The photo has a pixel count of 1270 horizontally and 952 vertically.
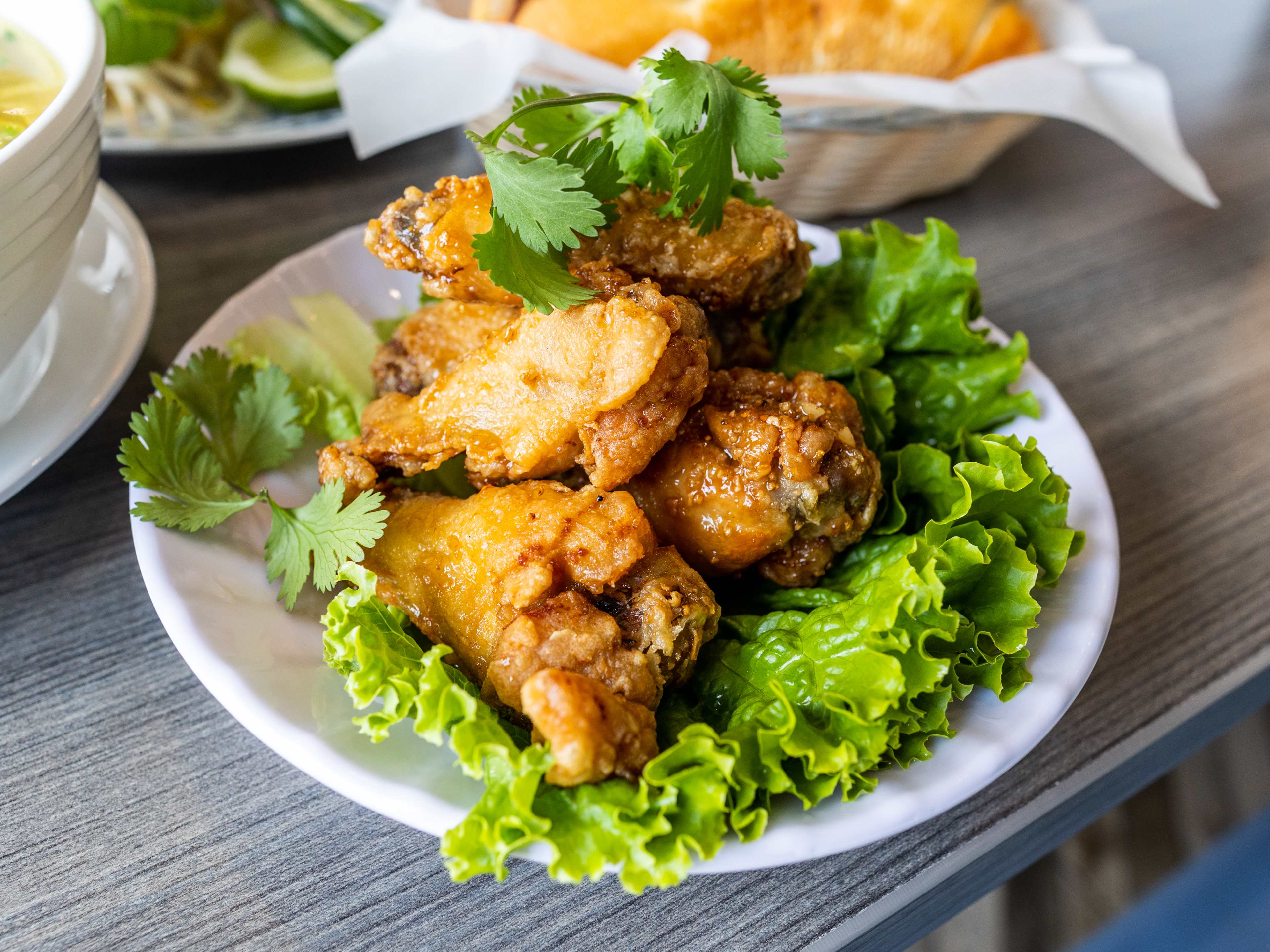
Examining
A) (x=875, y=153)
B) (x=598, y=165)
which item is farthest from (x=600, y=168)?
(x=875, y=153)

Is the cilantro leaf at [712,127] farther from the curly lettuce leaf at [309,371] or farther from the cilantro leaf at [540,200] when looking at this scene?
the curly lettuce leaf at [309,371]

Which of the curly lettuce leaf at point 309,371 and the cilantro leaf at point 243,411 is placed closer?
the cilantro leaf at point 243,411

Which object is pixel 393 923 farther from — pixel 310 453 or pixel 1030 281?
pixel 1030 281

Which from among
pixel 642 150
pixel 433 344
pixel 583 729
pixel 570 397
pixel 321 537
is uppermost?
pixel 642 150

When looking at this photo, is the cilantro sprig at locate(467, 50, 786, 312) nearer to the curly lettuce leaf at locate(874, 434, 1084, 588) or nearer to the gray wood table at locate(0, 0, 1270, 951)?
the curly lettuce leaf at locate(874, 434, 1084, 588)

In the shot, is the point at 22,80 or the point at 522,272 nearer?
the point at 522,272

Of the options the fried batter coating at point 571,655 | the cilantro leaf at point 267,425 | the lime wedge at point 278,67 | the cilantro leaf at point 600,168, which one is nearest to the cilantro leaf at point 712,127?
the cilantro leaf at point 600,168

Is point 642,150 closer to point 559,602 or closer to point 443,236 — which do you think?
point 443,236
